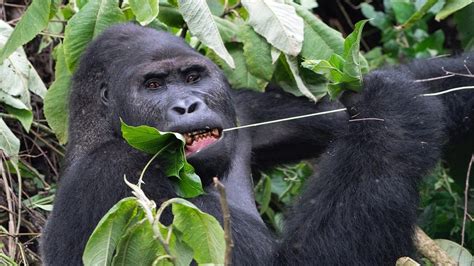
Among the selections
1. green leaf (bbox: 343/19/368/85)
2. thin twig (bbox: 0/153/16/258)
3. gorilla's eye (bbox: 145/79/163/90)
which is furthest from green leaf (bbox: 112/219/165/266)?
thin twig (bbox: 0/153/16/258)

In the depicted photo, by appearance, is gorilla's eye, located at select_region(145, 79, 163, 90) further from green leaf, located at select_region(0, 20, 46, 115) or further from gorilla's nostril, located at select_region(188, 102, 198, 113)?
green leaf, located at select_region(0, 20, 46, 115)

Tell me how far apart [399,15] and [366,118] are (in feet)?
6.67

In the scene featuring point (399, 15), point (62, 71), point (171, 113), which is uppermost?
point (171, 113)

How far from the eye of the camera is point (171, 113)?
4.45m

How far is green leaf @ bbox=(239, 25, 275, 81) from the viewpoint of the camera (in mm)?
5219

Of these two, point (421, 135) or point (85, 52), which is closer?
point (421, 135)

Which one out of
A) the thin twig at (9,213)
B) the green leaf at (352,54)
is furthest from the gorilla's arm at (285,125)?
the thin twig at (9,213)

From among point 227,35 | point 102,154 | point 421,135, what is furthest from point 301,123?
point 102,154

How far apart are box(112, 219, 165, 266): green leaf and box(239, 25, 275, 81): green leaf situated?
5.99ft

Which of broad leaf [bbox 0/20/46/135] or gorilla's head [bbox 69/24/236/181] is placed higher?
gorilla's head [bbox 69/24/236/181]

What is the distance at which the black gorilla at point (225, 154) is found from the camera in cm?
446

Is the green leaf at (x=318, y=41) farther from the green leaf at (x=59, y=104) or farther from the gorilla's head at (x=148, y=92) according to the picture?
the green leaf at (x=59, y=104)

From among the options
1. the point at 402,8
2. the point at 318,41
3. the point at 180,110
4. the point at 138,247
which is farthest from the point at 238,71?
the point at 138,247

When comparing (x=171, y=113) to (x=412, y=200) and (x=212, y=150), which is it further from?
(x=412, y=200)
